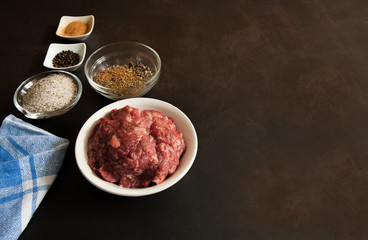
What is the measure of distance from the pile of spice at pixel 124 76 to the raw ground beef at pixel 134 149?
388 mm

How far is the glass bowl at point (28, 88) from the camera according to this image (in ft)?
5.12

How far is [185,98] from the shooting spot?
1735mm

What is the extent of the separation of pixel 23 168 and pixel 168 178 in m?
0.66

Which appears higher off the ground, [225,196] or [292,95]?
[292,95]

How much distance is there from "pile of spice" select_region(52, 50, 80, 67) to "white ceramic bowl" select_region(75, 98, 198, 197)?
64cm

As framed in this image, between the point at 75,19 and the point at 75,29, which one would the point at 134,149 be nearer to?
the point at 75,29

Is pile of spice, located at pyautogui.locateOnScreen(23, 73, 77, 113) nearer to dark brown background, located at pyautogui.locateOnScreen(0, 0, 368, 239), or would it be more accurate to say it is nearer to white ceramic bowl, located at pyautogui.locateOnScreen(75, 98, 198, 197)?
dark brown background, located at pyautogui.locateOnScreen(0, 0, 368, 239)

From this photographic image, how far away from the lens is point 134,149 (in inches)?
47.5

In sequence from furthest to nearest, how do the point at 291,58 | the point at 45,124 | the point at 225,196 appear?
1. the point at 291,58
2. the point at 45,124
3. the point at 225,196

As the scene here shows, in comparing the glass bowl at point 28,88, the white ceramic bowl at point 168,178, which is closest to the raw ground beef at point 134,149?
the white ceramic bowl at point 168,178

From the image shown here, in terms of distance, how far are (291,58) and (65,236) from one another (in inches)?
63.7

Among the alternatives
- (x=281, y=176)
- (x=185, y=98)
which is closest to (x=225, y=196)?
(x=281, y=176)

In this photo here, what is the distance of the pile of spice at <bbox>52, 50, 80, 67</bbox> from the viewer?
1849mm

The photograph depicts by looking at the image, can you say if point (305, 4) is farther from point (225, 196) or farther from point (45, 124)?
point (45, 124)
